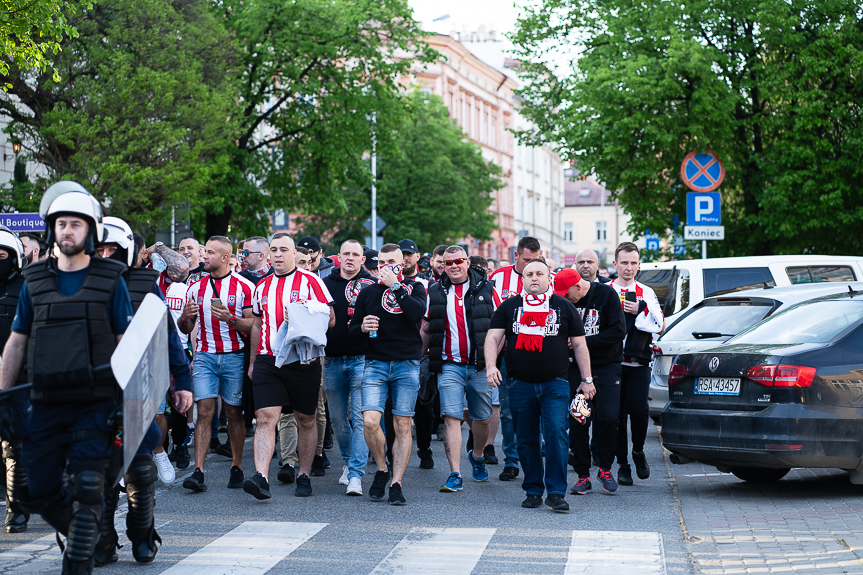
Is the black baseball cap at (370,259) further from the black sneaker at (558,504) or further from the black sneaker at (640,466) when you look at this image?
the black sneaker at (558,504)

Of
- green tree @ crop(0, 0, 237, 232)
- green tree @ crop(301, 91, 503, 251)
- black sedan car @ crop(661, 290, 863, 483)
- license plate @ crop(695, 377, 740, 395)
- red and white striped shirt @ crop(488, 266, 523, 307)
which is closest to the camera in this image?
black sedan car @ crop(661, 290, 863, 483)

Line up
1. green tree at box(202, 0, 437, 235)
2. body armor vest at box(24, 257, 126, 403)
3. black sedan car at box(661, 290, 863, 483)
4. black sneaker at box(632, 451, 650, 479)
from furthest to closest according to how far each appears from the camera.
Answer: green tree at box(202, 0, 437, 235), black sneaker at box(632, 451, 650, 479), black sedan car at box(661, 290, 863, 483), body armor vest at box(24, 257, 126, 403)

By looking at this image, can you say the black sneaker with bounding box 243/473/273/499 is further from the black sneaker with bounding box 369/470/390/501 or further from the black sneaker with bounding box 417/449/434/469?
the black sneaker with bounding box 417/449/434/469

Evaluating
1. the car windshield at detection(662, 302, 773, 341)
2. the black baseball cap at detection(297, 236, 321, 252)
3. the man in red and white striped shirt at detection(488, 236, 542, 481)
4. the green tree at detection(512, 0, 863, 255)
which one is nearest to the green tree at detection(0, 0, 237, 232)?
the green tree at detection(512, 0, 863, 255)

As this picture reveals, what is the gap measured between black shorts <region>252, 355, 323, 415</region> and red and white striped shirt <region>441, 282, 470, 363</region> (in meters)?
1.18

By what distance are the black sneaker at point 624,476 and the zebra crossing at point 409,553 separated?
7.03 ft

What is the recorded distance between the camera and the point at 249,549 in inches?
268

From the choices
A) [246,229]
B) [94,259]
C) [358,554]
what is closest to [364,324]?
[358,554]

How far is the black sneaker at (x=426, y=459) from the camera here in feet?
34.8

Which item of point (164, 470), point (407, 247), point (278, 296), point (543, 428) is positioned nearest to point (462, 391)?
point (543, 428)

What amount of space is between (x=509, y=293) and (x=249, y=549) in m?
4.66

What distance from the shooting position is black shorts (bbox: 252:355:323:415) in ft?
28.6

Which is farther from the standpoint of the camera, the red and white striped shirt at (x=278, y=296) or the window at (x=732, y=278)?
the window at (x=732, y=278)

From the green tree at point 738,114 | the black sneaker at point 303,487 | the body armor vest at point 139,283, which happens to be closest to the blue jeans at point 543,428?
the black sneaker at point 303,487
